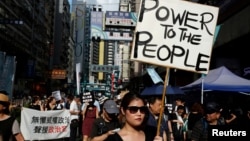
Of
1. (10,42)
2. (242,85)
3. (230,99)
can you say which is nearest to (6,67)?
(242,85)

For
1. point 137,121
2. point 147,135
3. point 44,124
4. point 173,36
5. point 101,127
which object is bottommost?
point 44,124

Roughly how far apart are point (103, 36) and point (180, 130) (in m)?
45.7

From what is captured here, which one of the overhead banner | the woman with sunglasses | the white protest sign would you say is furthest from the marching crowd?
the overhead banner

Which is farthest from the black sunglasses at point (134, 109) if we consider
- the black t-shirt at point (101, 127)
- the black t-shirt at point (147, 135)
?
the black t-shirt at point (101, 127)

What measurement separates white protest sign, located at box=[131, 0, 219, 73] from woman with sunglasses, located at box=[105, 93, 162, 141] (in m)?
0.73

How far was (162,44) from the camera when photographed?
16.3 feet

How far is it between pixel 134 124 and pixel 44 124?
36.3 feet

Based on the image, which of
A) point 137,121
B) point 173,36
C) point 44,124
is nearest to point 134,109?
point 137,121

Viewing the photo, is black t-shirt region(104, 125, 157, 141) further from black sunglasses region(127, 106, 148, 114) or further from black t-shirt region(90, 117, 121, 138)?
black t-shirt region(90, 117, 121, 138)

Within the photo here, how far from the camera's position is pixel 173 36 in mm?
4988

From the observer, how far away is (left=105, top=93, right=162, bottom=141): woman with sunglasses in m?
4.11

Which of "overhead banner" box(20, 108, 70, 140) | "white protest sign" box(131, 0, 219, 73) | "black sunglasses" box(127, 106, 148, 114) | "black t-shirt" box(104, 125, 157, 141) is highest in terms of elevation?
"white protest sign" box(131, 0, 219, 73)

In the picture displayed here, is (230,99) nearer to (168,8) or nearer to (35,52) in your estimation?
(168,8)

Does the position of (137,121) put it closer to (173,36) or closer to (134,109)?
(134,109)
